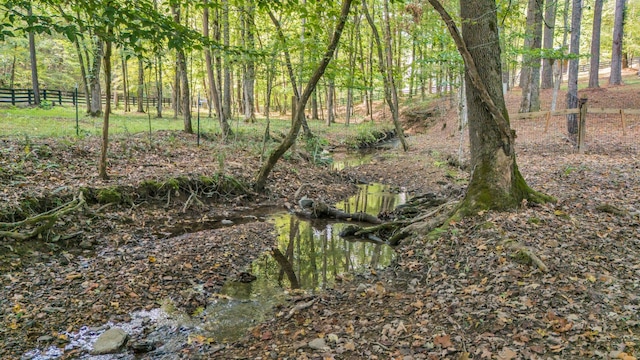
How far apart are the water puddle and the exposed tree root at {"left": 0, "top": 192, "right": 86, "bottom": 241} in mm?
2770

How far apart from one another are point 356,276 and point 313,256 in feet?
4.90

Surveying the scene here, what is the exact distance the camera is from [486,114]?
6.61 metres

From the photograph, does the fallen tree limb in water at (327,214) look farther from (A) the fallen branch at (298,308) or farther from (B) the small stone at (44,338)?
(B) the small stone at (44,338)

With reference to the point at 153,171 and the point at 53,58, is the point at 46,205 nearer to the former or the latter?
the point at 153,171

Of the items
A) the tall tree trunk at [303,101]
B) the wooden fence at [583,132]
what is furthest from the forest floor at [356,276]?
the wooden fence at [583,132]

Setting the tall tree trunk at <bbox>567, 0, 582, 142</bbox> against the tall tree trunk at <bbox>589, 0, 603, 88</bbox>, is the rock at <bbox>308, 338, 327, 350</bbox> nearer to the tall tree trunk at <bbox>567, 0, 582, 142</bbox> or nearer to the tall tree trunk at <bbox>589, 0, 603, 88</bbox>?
the tall tree trunk at <bbox>567, 0, 582, 142</bbox>

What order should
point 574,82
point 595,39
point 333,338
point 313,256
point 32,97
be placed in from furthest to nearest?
1. point 32,97
2. point 595,39
3. point 574,82
4. point 313,256
5. point 333,338

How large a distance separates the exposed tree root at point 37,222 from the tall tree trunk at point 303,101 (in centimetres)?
501

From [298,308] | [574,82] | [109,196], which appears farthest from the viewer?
[574,82]

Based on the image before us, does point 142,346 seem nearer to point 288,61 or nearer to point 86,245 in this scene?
point 86,245

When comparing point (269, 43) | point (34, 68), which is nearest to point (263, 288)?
point (269, 43)

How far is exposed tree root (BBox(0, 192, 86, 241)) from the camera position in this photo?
21.2ft

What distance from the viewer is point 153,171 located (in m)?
10.5

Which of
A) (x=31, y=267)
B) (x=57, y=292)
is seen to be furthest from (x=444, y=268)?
(x=31, y=267)
